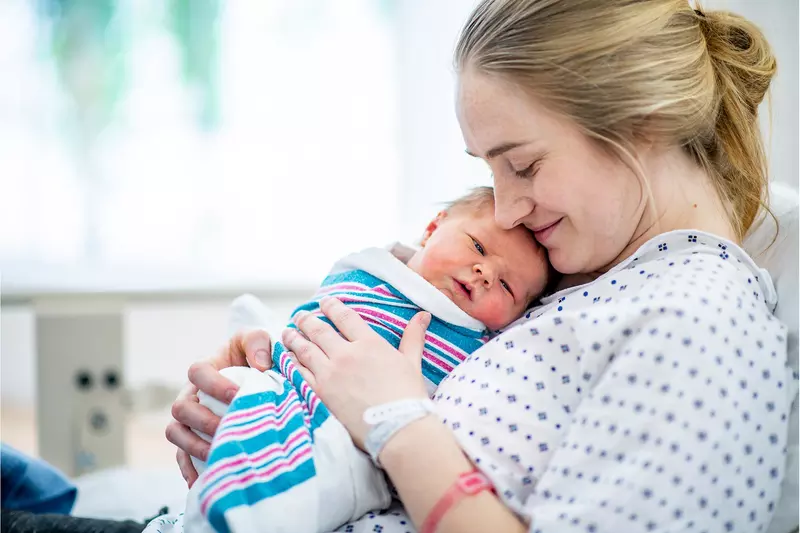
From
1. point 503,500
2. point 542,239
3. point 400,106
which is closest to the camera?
point 503,500

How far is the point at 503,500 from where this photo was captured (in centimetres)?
93

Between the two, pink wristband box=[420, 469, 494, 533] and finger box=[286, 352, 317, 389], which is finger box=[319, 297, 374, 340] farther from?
pink wristband box=[420, 469, 494, 533]

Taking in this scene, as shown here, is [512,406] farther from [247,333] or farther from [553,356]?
[247,333]

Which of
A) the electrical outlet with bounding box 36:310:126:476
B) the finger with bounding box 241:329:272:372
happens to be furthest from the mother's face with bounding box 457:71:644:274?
the electrical outlet with bounding box 36:310:126:476

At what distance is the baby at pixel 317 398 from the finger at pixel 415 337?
0.03 meters

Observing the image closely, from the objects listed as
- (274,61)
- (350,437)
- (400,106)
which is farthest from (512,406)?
(274,61)

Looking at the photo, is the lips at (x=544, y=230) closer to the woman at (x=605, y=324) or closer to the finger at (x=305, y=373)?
the woman at (x=605, y=324)

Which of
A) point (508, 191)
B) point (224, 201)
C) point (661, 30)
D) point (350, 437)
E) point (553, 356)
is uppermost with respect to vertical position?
point (661, 30)

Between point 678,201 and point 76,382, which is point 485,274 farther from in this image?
point 76,382

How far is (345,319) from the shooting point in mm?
1185

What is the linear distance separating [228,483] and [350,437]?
0.55 ft

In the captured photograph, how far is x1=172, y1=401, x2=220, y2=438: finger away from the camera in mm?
1174

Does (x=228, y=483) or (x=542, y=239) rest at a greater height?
(x=542, y=239)

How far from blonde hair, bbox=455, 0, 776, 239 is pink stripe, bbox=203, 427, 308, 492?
56cm
